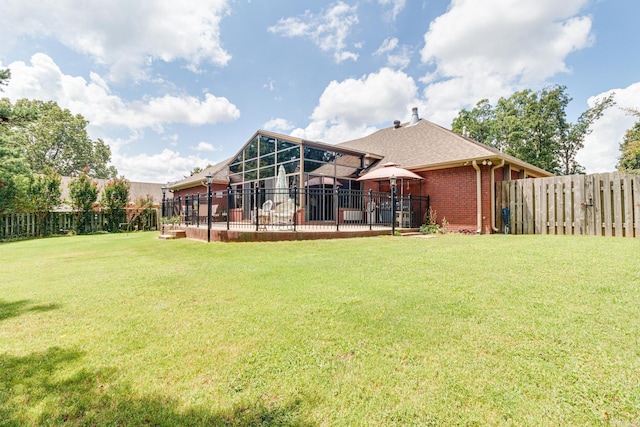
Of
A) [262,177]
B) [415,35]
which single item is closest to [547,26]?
[415,35]

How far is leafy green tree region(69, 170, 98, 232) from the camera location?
17359mm

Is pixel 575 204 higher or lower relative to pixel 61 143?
lower

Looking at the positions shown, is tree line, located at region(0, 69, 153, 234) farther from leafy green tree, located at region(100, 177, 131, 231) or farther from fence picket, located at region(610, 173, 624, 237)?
fence picket, located at region(610, 173, 624, 237)

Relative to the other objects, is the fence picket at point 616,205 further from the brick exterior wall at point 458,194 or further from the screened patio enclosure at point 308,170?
the screened patio enclosure at point 308,170

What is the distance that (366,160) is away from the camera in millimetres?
14898

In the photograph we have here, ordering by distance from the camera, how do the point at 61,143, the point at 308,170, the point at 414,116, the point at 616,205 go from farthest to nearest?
the point at 61,143
the point at 414,116
the point at 308,170
the point at 616,205

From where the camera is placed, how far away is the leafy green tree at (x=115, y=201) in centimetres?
1859

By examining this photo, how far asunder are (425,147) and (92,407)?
46.6ft

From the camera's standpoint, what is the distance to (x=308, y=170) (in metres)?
12.7

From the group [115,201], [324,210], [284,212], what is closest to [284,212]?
[284,212]

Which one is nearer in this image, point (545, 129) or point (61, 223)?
point (61, 223)

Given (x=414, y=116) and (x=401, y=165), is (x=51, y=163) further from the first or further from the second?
(x=401, y=165)

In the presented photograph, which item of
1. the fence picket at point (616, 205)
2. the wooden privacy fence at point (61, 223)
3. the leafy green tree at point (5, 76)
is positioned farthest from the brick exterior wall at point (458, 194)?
the wooden privacy fence at point (61, 223)

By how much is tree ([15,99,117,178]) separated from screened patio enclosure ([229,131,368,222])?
33.9 meters
